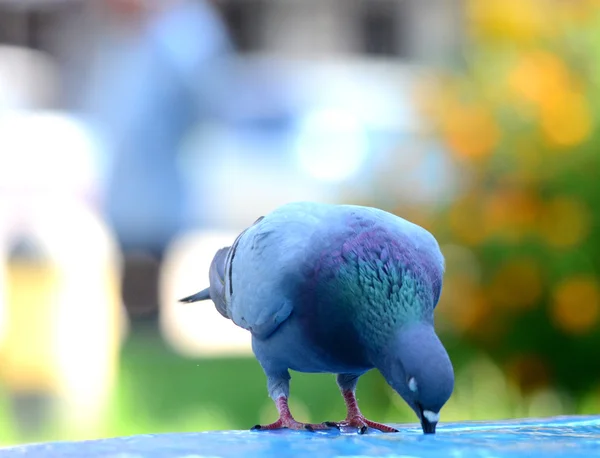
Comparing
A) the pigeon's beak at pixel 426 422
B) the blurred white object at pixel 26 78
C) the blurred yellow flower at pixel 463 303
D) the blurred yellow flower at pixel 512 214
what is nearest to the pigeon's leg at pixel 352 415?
the pigeon's beak at pixel 426 422

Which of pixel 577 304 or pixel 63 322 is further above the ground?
pixel 577 304

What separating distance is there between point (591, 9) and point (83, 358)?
9.24ft

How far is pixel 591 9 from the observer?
4.95 metres

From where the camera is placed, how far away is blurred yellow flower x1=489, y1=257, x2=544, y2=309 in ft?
15.3

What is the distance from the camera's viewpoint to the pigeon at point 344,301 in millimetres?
2066

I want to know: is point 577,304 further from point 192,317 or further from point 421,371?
point 192,317

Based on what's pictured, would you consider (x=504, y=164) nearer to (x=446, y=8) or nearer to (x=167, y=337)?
(x=167, y=337)

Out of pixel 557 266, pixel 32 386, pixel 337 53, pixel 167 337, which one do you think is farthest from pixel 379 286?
pixel 337 53

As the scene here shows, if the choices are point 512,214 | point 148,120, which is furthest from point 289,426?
point 148,120

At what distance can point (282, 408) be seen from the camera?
93.8 inches

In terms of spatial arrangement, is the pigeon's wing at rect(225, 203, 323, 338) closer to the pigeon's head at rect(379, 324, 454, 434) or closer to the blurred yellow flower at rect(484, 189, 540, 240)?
the pigeon's head at rect(379, 324, 454, 434)

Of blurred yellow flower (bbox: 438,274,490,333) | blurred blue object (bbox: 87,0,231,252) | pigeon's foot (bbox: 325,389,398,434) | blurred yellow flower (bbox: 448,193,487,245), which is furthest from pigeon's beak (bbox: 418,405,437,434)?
blurred blue object (bbox: 87,0,231,252)

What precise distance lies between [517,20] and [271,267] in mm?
2985

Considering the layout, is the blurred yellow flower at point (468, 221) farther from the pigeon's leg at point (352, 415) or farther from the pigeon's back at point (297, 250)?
the pigeon's back at point (297, 250)
